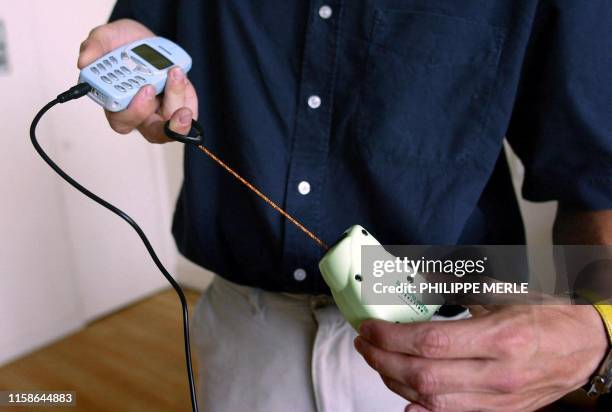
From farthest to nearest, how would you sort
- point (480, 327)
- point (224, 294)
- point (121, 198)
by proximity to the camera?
point (121, 198), point (224, 294), point (480, 327)

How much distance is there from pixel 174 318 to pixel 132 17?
1530mm

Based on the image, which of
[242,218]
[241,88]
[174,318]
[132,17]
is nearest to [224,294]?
[242,218]

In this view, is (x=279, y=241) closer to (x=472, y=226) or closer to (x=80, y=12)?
(x=472, y=226)

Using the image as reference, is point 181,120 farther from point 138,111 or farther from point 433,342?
point 433,342

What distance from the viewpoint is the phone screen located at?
489 mm

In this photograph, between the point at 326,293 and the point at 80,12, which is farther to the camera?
the point at 80,12

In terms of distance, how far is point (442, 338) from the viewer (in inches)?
12.4

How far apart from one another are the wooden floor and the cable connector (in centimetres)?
124

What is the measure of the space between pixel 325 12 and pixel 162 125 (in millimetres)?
209

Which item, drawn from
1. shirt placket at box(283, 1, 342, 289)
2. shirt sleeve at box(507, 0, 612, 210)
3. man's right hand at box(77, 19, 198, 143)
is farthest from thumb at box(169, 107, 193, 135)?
shirt sleeve at box(507, 0, 612, 210)

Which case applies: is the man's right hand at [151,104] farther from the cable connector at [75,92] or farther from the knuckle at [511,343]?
the knuckle at [511,343]

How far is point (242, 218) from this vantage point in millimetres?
560

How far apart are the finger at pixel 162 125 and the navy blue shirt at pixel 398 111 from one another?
0.08 metres

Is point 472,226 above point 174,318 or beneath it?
above
